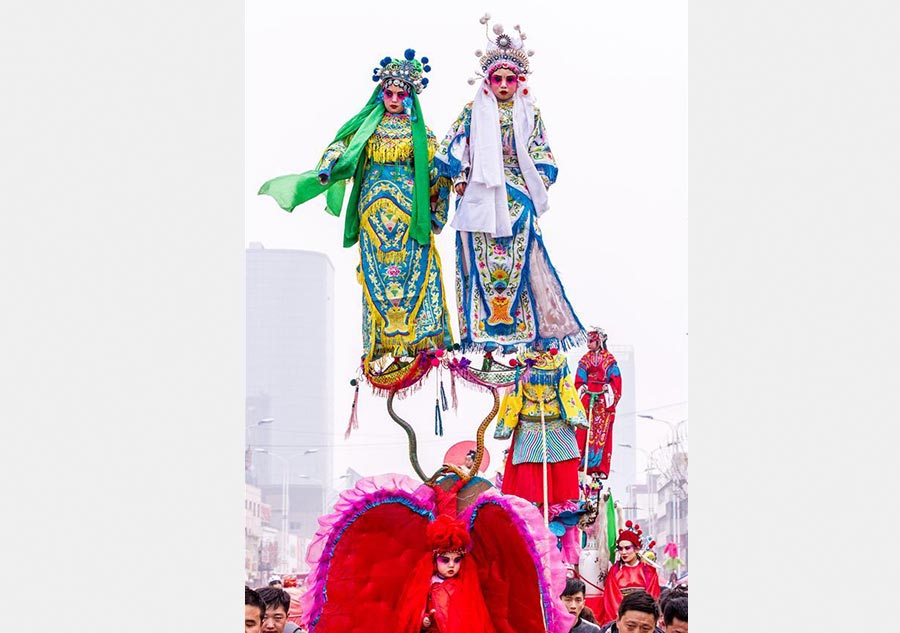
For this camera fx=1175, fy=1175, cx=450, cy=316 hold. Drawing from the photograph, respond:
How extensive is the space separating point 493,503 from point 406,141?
6.82 ft

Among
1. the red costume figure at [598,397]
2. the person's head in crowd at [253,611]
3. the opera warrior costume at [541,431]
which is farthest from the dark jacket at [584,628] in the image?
the red costume figure at [598,397]

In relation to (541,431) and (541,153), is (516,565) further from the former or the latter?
(541,153)

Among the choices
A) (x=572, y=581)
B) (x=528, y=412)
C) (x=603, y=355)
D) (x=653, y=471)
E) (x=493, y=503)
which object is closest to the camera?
(x=493, y=503)

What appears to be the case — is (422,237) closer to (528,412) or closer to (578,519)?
(528,412)

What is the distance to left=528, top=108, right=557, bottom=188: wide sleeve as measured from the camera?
6.65 metres

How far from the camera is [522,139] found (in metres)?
6.61

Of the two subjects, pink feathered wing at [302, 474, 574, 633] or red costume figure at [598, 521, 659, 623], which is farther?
red costume figure at [598, 521, 659, 623]

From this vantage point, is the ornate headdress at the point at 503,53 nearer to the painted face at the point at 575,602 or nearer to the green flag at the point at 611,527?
the painted face at the point at 575,602

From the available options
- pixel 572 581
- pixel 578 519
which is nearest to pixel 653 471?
pixel 578 519

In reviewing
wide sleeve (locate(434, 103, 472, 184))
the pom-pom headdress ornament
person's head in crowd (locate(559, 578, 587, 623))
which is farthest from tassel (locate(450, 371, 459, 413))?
the pom-pom headdress ornament

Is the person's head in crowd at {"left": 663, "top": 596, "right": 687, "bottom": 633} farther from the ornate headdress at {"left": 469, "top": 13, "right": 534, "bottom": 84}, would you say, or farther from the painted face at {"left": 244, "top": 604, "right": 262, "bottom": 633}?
the ornate headdress at {"left": 469, "top": 13, "right": 534, "bottom": 84}

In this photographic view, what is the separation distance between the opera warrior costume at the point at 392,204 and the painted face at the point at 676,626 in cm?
203

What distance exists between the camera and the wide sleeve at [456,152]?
651cm

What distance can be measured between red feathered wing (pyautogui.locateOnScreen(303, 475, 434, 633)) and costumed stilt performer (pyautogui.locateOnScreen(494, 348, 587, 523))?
188cm
